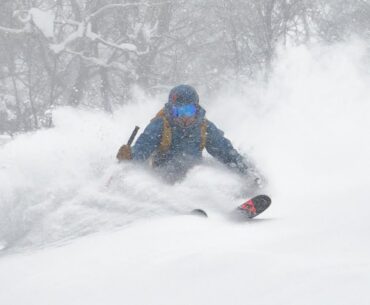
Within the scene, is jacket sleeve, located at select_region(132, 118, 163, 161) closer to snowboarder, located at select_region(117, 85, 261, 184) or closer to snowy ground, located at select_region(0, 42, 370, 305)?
snowboarder, located at select_region(117, 85, 261, 184)

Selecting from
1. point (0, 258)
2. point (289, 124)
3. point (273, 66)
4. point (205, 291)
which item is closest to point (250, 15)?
point (273, 66)

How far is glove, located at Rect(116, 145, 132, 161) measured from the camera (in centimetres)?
573

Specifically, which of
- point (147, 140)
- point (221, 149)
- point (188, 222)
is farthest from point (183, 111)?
point (188, 222)

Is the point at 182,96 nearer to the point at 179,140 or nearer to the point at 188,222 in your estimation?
the point at 179,140

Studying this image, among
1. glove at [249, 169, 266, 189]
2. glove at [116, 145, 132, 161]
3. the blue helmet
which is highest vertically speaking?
the blue helmet

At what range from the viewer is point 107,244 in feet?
12.9

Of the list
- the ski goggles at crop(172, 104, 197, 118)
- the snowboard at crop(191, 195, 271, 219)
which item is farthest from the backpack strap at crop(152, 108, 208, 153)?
the snowboard at crop(191, 195, 271, 219)

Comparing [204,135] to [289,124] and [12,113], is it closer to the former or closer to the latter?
[289,124]

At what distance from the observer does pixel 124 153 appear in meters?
5.74

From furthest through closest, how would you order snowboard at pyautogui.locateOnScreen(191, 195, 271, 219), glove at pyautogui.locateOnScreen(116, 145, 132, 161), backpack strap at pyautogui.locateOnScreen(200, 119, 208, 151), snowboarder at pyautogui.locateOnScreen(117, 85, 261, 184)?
backpack strap at pyautogui.locateOnScreen(200, 119, 208, 151)
snowboarder at pyautogui.locateOnScreen(117, 85, 261, 184)
glove at pyautogui.locateOnScreen(116, 145, 132, 161)
snowboard at pyautogui.locateOnScreen(191, 195, 271, 219)

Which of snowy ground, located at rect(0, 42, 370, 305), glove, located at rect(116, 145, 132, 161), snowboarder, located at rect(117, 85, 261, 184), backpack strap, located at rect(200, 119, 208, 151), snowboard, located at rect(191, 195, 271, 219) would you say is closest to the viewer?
snowy ground, located at rect(0, 42, 370, 305)

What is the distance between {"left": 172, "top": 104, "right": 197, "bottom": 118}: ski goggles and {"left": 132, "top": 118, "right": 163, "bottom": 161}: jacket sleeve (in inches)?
6.6

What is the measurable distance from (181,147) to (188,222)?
1756mm

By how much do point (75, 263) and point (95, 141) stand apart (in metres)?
3.60
